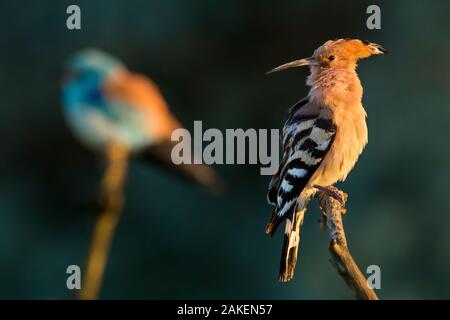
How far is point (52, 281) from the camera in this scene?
245 inches

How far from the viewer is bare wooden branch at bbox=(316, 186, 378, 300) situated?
→ 1.84 m

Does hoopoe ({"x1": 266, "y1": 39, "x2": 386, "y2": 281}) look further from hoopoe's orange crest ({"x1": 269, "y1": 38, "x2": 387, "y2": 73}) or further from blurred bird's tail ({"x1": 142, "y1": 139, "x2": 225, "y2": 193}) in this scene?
blurred bird's tail ({"x1": 142, "y1": 139, "x2": 225, "y2": 193})

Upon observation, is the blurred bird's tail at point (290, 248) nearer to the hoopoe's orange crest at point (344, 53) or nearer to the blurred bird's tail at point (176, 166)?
the hoopoe's orange crest at point (344, 53)

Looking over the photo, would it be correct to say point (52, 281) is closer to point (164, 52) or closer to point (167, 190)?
point (167, 190)

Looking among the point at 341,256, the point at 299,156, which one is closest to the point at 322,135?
the point at 299,156

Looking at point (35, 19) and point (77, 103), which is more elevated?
point (35, 19)

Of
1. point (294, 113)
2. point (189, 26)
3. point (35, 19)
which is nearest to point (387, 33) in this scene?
point (189, 26)

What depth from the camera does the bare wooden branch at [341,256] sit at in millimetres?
1843

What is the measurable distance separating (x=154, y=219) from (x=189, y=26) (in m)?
1.51

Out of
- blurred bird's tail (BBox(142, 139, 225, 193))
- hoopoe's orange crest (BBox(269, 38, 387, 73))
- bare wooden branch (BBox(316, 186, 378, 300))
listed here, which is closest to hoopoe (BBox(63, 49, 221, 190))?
blurred bird's tail (BBox(142, 139, 225, 193))

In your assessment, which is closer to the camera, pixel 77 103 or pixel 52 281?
pixel 77 103

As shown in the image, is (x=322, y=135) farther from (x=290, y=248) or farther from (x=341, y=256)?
(x=341, y=256)

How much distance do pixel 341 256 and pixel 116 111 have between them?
267cm

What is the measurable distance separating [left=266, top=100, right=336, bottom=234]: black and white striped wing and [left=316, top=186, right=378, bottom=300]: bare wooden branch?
20cm
